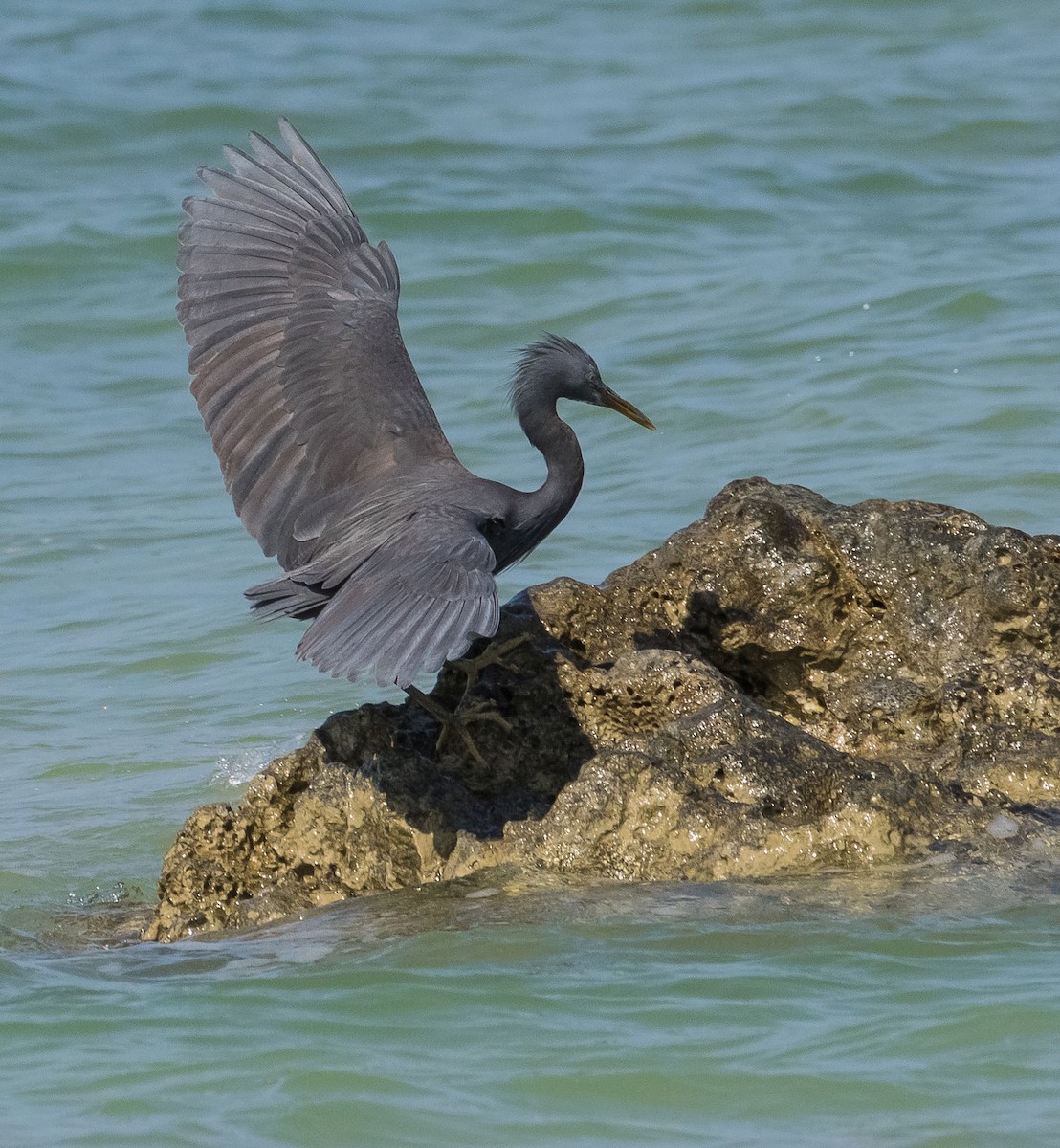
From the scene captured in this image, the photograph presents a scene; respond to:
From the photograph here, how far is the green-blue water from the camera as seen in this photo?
379cm

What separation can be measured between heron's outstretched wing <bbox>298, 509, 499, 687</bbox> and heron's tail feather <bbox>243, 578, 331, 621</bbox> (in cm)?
18

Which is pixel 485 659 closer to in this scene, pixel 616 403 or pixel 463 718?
pixel 463 718

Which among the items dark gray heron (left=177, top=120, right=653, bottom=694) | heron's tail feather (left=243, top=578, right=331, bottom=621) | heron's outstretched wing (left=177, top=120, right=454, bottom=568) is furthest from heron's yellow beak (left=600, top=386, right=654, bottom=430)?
heron's tail feather (left=243, top=578, right=331, bottom=621)

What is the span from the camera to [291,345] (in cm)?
592

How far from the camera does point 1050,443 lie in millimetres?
9273

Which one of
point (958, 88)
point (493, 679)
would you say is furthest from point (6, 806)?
point (958, 88)

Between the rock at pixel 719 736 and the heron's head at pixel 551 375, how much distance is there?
2.79 feet

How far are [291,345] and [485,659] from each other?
1551 millimetres

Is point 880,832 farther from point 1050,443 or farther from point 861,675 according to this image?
point 1050,443

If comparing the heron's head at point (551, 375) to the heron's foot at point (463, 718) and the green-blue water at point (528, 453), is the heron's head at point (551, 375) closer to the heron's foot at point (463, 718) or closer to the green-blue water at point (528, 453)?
the heron's foot at point (463, 718)

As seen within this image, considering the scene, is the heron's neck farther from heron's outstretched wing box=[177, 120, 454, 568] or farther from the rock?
the rock

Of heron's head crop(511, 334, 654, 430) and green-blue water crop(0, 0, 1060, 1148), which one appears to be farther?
heron's head crop(511, 334, 654, 430)

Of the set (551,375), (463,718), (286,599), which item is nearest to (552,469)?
(551,375)

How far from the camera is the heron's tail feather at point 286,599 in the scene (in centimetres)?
503
